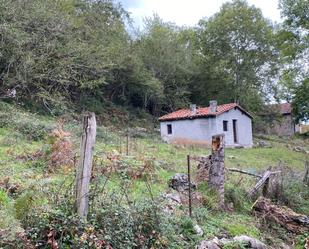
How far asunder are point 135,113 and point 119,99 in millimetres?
2070

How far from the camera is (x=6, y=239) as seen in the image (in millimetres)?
4344

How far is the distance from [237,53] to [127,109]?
43.6ft

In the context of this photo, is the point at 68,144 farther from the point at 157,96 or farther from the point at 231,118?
the point at 157,96

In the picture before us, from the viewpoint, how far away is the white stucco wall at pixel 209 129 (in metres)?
28.6

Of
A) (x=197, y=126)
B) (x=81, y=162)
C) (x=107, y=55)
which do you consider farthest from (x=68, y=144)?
(x=197, y=126)

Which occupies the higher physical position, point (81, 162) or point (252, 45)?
point (252, 45)

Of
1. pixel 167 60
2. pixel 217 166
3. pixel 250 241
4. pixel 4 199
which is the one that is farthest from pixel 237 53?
pixel 4 199

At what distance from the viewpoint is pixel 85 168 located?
5.18 meters

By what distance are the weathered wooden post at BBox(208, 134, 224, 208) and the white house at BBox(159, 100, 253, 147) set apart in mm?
18855

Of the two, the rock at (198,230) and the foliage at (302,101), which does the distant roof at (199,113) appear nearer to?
the foliage at (302,101)

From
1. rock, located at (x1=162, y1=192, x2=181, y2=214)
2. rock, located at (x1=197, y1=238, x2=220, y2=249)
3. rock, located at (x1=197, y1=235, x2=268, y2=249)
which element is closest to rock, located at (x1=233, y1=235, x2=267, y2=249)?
rock, located at (x1=197, y1=235, x2=268, y2=249)

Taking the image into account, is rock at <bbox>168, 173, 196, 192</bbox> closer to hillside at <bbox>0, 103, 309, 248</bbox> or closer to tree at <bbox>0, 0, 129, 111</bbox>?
hillside at <bbox>0, 103, 309, 248</bbox>

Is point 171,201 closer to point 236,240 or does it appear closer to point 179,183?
point 179,183

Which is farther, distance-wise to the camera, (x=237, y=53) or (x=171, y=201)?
(x=237, y=53)
